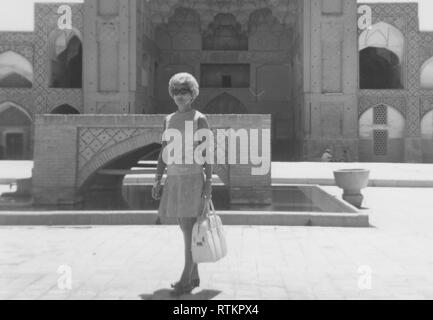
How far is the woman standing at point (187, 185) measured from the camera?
3365 millimetres

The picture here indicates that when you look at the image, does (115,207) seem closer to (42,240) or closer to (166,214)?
(42,240)

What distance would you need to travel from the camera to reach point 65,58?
81.7 feet

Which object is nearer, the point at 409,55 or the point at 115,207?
the point at 115,207

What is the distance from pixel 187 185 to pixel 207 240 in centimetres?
41

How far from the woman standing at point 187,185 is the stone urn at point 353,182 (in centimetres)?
482

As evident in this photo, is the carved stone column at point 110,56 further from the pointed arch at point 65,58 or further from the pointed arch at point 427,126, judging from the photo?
the pointed arch at point 427,126

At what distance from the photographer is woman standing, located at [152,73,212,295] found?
132 inches

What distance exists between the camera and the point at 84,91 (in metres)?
22.0

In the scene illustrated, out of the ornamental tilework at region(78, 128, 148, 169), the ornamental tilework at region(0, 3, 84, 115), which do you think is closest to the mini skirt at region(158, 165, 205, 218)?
the ornamental tilework at region(78, 128, 148, 169)

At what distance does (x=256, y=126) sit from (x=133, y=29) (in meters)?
14.4

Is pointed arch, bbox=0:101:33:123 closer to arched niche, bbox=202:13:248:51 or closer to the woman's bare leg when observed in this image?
arched niche, bbox=202:13:248:51

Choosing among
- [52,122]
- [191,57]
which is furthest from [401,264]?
[191,57]

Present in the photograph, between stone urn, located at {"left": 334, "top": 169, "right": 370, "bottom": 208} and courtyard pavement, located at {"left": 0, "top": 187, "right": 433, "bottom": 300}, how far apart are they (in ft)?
4.60
